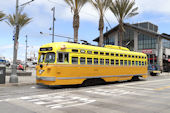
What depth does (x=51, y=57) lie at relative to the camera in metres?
12.8

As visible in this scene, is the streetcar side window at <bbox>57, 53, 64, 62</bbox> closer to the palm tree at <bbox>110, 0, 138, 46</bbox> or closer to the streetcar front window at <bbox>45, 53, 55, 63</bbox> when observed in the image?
the streetcar front window at <bbox>45, 53, 55, 63</bbox>

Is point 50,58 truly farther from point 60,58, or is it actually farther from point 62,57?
point 62,57

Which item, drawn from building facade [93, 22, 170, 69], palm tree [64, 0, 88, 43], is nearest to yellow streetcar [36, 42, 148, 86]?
palm tree [64, 0, 88, 43]

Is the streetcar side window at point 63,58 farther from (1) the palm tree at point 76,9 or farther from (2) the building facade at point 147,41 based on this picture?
(2) the building facade at point 147,41

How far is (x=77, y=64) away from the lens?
13461mm

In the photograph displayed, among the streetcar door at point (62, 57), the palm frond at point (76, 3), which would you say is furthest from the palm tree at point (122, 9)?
the streetcar door at point (62, 57)

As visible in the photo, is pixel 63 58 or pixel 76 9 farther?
pixel 76 9

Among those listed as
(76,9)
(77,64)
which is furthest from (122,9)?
(77,64)

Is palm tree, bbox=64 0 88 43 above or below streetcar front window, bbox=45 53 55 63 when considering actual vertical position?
above

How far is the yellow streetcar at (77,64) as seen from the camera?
1249 centimetres

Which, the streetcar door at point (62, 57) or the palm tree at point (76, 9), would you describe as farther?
the palm tree at point (76, 9)

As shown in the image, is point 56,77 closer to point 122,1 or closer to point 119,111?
point 119,111

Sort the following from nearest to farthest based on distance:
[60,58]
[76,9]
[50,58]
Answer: [60,58], [50,58], [76,9]

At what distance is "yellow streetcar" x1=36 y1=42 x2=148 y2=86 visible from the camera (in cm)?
1249
